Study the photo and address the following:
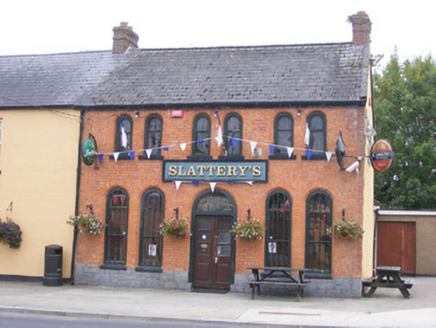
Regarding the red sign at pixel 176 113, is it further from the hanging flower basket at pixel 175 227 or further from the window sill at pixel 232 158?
the hanging flower basket at pixel 175 227

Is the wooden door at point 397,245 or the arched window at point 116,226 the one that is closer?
the arched window at point 116,226

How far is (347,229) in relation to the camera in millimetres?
17312

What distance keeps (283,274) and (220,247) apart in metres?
2.31

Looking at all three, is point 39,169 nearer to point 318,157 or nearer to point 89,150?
point 89,150

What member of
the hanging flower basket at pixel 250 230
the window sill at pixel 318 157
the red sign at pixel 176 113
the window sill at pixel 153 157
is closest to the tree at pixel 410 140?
the window sill at pixel 318 157

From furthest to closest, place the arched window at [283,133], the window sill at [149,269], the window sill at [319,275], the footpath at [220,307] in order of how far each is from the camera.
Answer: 1. the window sill at [149,269]
2. the arched window at [283,133]
3. the window sill at [319,275]
4. the footpath at [220,307]

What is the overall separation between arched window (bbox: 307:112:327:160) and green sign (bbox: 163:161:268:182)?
5.15 feet

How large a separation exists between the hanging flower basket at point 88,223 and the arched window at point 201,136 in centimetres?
391

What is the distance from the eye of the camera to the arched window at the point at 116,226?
19797mm

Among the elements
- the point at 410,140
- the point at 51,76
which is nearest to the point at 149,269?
the point at 51,76

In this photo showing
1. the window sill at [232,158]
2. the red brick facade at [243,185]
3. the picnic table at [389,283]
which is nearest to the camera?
the picnic table at [389,283]

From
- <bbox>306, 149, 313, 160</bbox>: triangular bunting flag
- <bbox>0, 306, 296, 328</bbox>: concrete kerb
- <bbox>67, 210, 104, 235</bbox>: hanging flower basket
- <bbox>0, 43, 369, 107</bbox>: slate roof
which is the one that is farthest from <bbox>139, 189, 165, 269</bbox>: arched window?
<bbox>0, 306, 296, 328</bbox>: concrete kerb

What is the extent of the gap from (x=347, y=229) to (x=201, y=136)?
558 cm

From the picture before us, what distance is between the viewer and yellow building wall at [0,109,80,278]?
67.2ft
